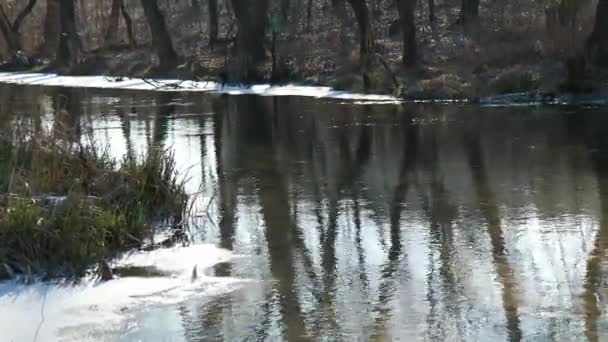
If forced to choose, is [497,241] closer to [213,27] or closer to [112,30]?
[213,27]

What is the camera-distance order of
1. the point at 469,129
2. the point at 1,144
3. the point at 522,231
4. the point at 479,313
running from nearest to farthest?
the point at 479,313
the point at 522,231
the point at 1,144
the point at 469,129

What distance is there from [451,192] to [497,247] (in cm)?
319

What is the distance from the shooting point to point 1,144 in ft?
37.8

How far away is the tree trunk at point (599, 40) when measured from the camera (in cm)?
2519

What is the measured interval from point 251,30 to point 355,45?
12.7 ft

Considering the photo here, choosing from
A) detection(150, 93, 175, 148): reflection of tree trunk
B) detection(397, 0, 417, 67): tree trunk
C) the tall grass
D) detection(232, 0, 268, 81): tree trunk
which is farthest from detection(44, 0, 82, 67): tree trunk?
the tall grass

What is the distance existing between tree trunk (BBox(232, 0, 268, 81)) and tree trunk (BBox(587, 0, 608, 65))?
12425 mm

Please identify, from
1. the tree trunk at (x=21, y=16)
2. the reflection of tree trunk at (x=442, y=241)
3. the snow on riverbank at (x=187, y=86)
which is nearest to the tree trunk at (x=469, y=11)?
→ the snow on riverbank at (x=187, y=86)

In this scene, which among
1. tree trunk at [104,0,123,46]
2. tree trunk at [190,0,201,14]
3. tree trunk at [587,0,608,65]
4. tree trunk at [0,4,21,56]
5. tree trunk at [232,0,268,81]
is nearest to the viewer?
tree trunk at [587,0,608,65]

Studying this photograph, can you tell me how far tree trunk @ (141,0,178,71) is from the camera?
39656 millimetres

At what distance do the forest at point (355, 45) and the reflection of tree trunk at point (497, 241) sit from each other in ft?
31.2

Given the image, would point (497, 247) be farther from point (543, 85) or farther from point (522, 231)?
point (543, 85)

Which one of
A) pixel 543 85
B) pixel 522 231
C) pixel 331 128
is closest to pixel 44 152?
pixel 522 231

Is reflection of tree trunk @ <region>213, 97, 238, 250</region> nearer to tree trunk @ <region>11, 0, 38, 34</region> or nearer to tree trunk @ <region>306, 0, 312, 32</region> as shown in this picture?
tree trunk @ <region>306, 0, 312, 32</region>
